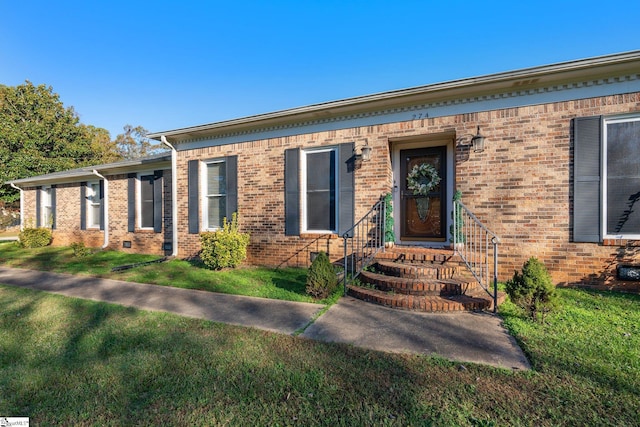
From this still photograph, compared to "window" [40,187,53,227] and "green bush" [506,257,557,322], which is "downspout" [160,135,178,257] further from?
"window" [40,187,53,227]

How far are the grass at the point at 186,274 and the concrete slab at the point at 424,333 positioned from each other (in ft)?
2.93

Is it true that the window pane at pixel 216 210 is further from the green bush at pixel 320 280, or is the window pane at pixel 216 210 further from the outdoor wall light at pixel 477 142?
the outdoor wall light at pixel 477 142

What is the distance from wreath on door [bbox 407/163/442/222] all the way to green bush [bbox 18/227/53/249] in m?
13.8

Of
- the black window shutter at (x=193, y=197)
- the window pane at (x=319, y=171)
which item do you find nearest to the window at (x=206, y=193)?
the black window shutter at (x=193, y=197)

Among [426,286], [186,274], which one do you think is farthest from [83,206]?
[426,286]

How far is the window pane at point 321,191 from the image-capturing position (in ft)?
21.6

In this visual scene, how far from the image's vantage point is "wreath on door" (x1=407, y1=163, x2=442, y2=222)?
608 cm

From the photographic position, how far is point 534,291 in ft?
11.5

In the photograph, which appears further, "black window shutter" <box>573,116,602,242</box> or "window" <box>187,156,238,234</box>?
"window" <box>187,156,238,234</box>

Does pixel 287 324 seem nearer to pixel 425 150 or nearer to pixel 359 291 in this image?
pixel 359 291

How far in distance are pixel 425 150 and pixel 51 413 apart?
6.46m

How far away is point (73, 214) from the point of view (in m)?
11.3

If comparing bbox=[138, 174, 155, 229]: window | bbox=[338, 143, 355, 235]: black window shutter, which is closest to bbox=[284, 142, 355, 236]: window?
bbox=[338, 143, 355, 235]: black window shutter

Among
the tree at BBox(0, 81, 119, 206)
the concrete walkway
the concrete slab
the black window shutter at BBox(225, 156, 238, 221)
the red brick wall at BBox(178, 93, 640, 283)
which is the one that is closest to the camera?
the concrete slab
